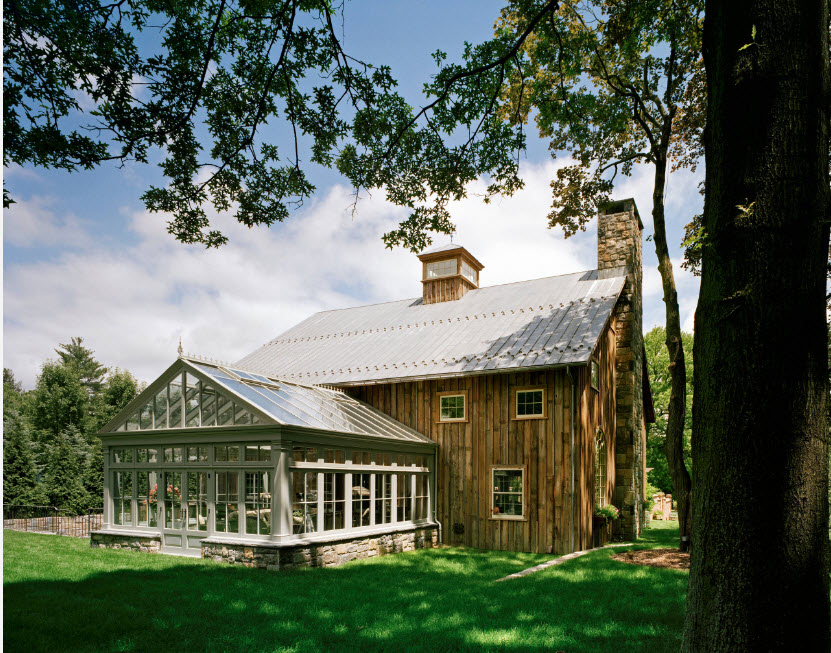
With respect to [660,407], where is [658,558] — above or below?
below

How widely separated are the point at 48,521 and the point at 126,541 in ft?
29.8

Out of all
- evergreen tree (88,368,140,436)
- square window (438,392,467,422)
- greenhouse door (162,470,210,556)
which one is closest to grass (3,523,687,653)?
greenhouse door (162,470,210,556)

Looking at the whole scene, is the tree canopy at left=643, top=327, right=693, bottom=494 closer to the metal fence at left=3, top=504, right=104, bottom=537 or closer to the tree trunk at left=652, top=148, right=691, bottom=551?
the tree trunk at left=652, top=148, right=691, bottom=551

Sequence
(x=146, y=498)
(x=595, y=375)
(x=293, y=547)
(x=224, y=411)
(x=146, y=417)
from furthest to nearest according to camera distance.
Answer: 1. (x=595, y=375)
2. (x=146, y=417)
3. (x=146, y=498)
4. (x=224, y=411)
5. (x=293, y=547)

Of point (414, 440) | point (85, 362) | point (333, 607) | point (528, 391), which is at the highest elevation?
point (85, 362)

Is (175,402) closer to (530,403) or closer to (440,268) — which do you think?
(530,403)

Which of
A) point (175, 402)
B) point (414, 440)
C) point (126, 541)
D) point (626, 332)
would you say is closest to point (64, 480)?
point (126, 541)

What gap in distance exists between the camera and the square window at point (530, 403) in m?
13.8

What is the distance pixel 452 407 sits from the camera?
49.5 feet

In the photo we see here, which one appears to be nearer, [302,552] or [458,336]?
[302,552]

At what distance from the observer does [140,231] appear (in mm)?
6234

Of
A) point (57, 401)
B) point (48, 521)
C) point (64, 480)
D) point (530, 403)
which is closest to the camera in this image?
point (530, 403)

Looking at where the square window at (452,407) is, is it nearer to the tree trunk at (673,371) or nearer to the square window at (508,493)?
the square window at (508,493)

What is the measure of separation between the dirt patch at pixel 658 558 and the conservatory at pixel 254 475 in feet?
16.2
